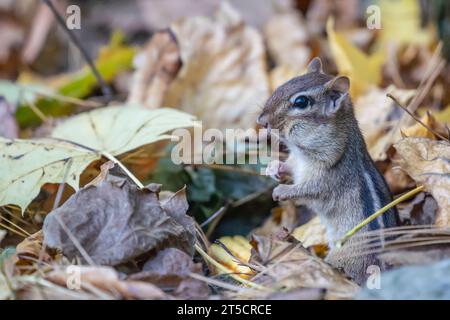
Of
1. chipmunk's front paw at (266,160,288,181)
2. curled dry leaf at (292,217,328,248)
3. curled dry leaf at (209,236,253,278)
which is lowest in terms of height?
curled dry leaf at (209,236,253,278)

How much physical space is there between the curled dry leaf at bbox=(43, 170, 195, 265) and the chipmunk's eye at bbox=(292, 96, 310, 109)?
908 millimetres

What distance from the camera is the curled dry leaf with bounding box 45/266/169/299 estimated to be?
7.79 feet

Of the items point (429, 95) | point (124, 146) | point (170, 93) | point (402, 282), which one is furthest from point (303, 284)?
point (429, 95)

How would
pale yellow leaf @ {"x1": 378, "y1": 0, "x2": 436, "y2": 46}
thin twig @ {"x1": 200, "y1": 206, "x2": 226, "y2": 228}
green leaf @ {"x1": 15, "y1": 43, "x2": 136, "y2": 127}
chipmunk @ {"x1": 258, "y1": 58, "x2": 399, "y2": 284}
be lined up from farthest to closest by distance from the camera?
pale yellow leaf @ {"x1": 378, "y1": 0, "x2": 436, "y2": 46} → green leaf @ {"x1": 15, "y1": 43, "x2": 136, "y2": 127} → thin twig @ {"x1": 200, "y1": 206, "x2": 226, "y2": 228} → chipmunk @ {"x1": 258, "y1": 58, "x2": 399, "y2": 284}

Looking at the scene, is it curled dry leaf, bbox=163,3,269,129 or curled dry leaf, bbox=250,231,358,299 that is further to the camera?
curled dry leaf, bbox=163,3,269,129

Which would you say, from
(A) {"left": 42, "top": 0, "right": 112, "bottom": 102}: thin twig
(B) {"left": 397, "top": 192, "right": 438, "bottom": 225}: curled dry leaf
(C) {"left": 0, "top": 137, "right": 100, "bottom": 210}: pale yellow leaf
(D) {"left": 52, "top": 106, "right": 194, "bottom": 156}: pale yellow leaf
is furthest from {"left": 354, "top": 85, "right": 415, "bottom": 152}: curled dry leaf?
(A) {"left": 42, "top": 0, "right": 112, "bottom": 102}: thin twig

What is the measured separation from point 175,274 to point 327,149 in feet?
3.94

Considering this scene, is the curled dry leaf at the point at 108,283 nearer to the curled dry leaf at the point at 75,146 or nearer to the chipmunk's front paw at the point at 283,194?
the curled dry leaf at the point at 75,146

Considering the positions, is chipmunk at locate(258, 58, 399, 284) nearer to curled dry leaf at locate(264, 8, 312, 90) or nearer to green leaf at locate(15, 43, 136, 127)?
curled dry leaf at locate(264, 8, 312, 90)

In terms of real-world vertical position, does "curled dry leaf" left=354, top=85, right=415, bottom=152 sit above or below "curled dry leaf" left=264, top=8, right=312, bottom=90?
A: below

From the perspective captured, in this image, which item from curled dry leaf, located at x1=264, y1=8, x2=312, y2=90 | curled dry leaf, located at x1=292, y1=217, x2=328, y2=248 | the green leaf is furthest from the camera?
curled dry leaf, located at x1=264, y1=8, x2=312, y2=90

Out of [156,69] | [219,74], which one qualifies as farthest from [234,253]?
[219,74]

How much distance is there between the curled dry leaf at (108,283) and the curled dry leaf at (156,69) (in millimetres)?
2289
